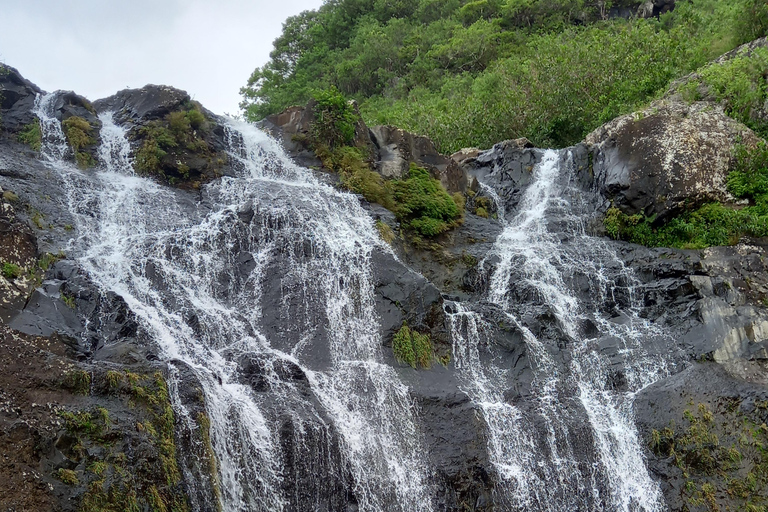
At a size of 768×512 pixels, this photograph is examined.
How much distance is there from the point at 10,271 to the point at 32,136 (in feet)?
24.9

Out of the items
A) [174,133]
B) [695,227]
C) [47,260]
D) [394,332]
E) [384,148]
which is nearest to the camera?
[47,260]

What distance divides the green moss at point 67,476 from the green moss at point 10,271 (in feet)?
14.4

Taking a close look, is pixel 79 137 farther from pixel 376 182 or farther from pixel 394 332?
pixel 394 332

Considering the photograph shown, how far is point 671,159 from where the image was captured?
16562mm

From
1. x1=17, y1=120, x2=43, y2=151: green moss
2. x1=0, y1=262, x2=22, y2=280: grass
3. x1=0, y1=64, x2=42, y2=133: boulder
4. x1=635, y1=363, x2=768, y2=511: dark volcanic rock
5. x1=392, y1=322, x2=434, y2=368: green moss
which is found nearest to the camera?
x1=0, y1=262, x2=22, y2=280: grass

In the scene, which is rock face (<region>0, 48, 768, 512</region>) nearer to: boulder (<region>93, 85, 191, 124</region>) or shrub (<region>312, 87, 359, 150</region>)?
boulder (<region>93, 85, 191, 124</region>)

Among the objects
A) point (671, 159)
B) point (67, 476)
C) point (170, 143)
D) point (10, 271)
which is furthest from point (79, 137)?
point (671, 159)

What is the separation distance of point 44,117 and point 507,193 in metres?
14.8

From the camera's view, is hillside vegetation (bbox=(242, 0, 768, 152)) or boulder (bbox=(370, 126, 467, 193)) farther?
hillside vegetation (bbox=(242, 0, 768, 152))

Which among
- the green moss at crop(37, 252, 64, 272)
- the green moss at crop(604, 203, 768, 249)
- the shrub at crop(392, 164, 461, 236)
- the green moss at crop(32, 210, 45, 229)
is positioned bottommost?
the green moss at crop(37, 252, 64, 272)

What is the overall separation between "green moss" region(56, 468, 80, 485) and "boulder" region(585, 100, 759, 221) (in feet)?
49.7

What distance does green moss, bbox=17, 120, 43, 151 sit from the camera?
1598 cm

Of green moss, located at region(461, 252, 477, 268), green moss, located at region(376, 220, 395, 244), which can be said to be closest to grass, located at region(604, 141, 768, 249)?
green moss, located at region(461, 252, 477, 268)

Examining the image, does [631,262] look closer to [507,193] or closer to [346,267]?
[507,193]
